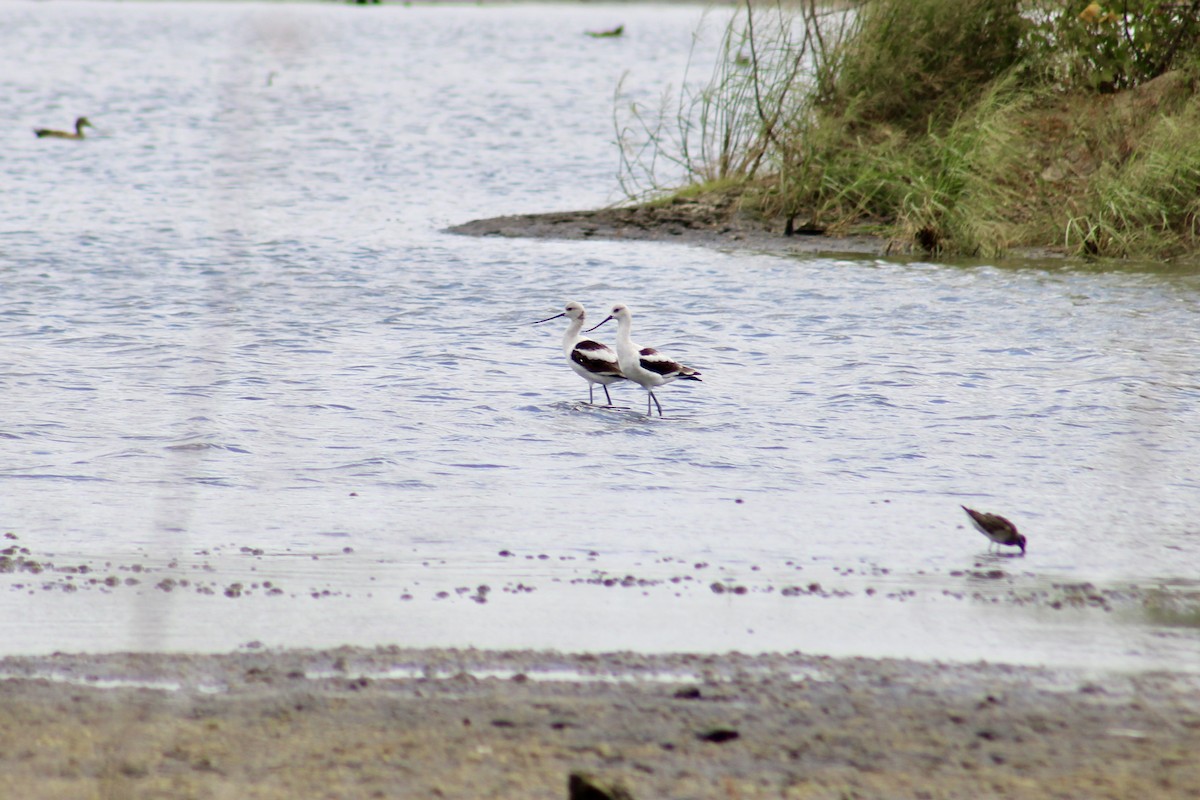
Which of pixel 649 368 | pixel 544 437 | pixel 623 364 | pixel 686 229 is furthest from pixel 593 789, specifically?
pixel 686 229

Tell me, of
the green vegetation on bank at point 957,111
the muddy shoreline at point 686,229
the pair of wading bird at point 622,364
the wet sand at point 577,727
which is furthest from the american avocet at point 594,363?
the green vegetation on bank at point 957,111

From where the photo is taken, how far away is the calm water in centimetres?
590

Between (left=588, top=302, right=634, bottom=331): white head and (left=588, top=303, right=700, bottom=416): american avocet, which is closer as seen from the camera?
(left=588, top=303, right=700, bottom=416): american avocet

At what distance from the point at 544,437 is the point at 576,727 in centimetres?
461

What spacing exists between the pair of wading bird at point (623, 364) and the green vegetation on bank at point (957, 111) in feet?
23.2

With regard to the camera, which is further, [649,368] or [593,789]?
[649,368]

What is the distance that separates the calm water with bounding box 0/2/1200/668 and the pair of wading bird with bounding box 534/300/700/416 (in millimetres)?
283

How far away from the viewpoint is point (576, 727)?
4691mm

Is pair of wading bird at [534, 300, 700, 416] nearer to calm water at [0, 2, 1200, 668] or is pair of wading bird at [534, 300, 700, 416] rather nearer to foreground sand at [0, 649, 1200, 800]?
calm water at [0, 2, 1200, 668]

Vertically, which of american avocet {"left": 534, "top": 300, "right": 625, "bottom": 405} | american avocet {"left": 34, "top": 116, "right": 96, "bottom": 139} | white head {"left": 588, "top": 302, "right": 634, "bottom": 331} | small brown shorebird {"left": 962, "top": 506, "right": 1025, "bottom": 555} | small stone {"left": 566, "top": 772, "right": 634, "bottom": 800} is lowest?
american avocet {"left": 34, "top": 116, "right": 96, "bottom": 139}

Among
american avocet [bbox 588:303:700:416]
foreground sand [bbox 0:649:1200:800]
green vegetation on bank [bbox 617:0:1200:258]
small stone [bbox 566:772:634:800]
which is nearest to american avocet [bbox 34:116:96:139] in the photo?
green vegetation on bank [bbox 617:0:1200:258]

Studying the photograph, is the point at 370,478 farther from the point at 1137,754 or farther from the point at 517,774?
the point at 1137,754

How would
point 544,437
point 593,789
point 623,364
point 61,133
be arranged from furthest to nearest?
point 61,133
point 623,364
point 544,437
point 593,789

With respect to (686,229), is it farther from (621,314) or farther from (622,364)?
(622,364)
